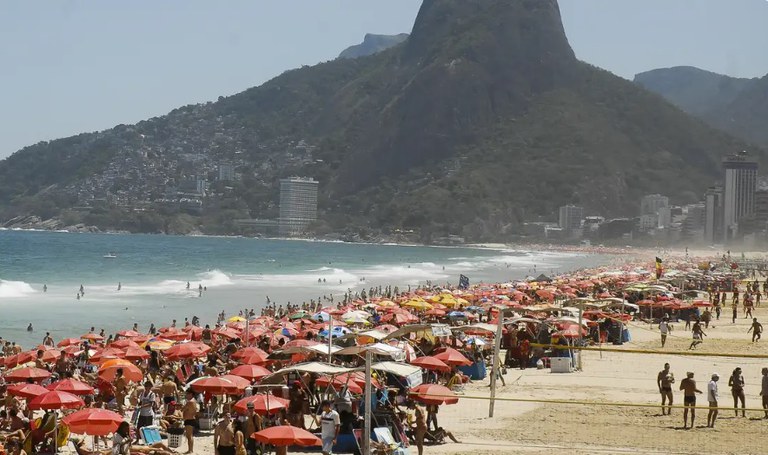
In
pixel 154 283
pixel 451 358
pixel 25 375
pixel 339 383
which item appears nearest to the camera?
pixel 339 383

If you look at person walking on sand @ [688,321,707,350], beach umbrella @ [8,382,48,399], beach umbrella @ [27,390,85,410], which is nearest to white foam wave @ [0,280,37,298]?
person walking on sand @ [688,321,707,350]

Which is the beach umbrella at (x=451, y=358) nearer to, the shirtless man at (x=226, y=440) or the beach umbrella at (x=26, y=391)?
the shirtless man at (x=226, y=440)

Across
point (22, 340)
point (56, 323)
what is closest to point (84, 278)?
point (56, 323)

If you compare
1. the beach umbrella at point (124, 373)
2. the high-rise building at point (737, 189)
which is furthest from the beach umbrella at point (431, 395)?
the high-rise building at point (737, 189)

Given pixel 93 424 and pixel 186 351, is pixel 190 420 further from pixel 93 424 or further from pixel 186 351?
pixel 186 351

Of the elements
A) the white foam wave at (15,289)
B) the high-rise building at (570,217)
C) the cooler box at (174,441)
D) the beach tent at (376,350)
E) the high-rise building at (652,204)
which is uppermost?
the high-rise building at (652,204)

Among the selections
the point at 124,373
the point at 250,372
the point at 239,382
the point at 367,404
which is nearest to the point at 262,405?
the point at 239,382

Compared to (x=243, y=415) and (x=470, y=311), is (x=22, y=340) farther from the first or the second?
(x=243, y=415)
